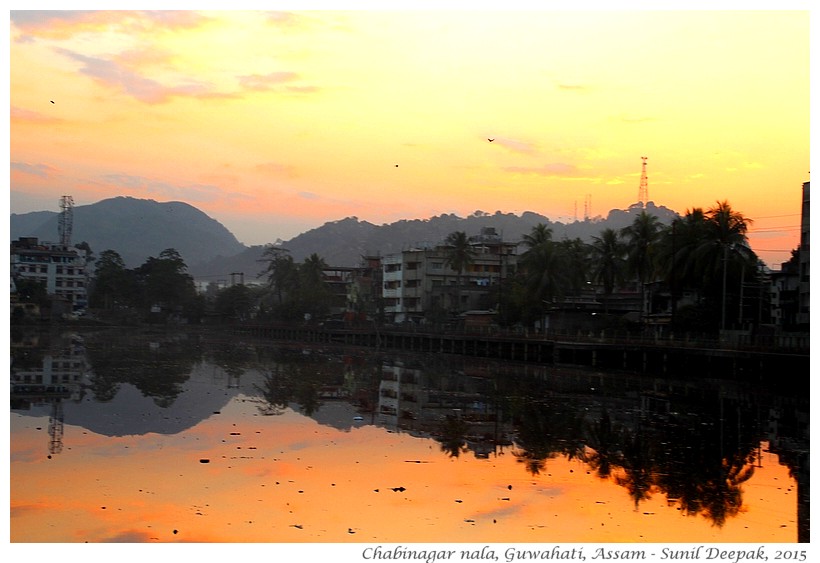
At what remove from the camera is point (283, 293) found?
529ft

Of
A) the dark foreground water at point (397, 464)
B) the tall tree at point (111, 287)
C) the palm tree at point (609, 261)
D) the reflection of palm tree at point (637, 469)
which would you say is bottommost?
the dark foreground water at point (397, 464)

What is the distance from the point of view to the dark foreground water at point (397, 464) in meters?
17.1

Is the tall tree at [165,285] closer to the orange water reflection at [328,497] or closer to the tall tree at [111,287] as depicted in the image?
the tall tree at [111,287]

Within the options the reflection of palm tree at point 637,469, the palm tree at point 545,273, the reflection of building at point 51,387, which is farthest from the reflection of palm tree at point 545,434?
the palm tree at point 545,273

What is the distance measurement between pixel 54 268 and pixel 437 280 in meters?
61.2

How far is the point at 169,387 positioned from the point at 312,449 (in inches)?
735

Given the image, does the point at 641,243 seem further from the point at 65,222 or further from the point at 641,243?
the point at 65,222

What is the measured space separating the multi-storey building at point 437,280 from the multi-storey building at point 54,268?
1937 inches

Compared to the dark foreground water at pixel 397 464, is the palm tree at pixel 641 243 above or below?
above

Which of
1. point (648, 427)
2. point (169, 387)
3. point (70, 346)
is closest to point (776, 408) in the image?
point (648, 427)

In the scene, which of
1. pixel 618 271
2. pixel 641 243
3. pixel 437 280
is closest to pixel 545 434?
pixel 641 243

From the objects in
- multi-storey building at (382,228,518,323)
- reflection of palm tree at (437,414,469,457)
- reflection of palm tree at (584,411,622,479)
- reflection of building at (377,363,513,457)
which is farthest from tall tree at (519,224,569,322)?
reflection of palm tree at (437,414,469,457)

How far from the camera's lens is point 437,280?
394ft

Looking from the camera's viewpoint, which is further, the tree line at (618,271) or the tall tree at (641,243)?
the tall tree at (641,243)
